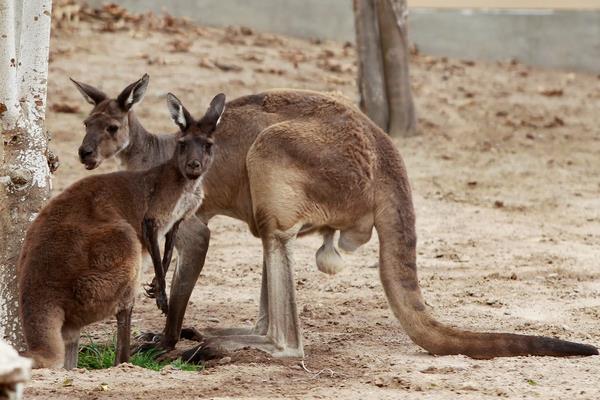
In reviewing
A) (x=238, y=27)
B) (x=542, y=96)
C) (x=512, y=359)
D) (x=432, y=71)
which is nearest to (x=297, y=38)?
(x=238, y=27)

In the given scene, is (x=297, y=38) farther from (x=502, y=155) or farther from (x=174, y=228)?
(x=174, y=228)

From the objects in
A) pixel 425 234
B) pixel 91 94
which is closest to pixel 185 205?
pixel 91 94

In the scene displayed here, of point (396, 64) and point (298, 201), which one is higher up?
point (396, 64)

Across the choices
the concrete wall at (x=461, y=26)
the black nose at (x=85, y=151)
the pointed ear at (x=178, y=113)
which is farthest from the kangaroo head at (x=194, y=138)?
the concrete wall at (x=461, y=26)

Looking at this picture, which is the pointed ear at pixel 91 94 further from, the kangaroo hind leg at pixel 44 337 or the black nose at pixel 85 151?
the kangaroo hind leg at pixel 44 337

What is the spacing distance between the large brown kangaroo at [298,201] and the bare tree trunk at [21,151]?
2.04ft

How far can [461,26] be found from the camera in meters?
14.2

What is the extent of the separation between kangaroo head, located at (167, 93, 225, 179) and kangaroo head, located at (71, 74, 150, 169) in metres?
0.54

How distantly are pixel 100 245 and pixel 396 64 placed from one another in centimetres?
645

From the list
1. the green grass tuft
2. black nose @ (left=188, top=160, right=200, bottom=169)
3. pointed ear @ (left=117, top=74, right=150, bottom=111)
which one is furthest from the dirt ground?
pointed ear @ (left=117, top=74, right=150, bottom=111)

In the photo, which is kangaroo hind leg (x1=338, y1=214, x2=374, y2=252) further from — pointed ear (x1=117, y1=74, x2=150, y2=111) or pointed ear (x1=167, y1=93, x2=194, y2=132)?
pointed ear (x1=117, y1=74, x2=150, y2=111)

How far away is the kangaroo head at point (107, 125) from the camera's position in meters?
6.59

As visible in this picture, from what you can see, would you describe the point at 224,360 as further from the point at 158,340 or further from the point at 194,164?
the point at 194,164

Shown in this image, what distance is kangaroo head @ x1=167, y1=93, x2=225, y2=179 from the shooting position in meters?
5.97
